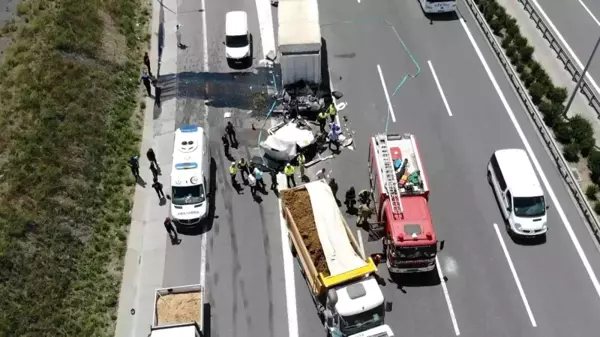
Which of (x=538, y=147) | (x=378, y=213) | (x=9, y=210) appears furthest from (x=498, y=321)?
(x=9, y=210)

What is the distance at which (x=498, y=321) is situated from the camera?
25016mm

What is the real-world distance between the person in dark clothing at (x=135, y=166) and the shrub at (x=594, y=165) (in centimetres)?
2476

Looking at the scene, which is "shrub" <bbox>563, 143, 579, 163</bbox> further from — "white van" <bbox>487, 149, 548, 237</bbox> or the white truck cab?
the white truck cab

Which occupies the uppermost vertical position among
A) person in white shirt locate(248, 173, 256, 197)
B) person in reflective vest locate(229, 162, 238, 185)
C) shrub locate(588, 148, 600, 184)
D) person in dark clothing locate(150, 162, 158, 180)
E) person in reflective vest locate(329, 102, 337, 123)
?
person in reflective vest locate(329, 102, 337, 123)

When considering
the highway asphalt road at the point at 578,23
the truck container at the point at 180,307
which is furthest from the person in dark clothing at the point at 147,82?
the highway asphalt road at the point at 578,23

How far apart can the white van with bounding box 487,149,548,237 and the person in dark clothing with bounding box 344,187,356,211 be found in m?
7.47

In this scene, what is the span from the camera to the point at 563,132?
105 feet

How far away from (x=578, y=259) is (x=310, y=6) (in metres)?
21.2

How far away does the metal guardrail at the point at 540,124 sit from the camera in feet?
92.9

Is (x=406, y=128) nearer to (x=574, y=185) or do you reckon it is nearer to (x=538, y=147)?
(x=538, y=147)

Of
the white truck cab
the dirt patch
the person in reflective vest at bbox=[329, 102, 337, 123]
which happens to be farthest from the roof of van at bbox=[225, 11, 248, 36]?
the white truck cab

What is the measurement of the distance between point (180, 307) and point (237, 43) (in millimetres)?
19708

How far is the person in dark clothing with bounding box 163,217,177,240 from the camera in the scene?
28.1m

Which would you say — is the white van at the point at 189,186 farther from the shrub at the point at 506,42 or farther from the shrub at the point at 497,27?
the shrub at the point at 497,27
